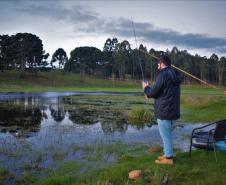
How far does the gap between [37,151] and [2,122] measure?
8880mm

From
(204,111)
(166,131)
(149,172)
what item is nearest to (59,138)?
(166,131)

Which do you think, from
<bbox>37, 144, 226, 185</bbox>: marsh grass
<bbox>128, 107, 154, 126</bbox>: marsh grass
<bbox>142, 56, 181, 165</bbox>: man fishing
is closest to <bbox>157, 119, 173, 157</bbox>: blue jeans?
<bbox>142, 56, 181, 165</bbox>: man fishing

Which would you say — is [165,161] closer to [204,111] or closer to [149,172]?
[149,172]

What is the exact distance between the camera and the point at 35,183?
8.21 m

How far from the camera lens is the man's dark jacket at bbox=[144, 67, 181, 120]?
336 inches

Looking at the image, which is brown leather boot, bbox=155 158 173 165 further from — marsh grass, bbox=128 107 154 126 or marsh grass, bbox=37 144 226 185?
marsh grass, bbox=128 107 154 126

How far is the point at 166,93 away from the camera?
8.55m

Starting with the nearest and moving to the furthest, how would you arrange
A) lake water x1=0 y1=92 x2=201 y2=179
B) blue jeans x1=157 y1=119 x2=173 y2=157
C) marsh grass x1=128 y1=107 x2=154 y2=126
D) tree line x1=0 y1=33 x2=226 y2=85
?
blue jeans x1=157 y1=119 x2=173 y2=157 < lake water x1=0 y1=92 x2=201 y2=179 < marsh grass x1=128 y1=107 x2=154 y2=126 < tree line x1=0 y1=33 x2=226 y2=85

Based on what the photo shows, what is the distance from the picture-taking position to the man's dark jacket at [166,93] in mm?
8523

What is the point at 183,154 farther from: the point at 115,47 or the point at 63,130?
the point at 115,47

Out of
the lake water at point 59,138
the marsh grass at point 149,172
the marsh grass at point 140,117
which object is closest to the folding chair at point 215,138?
the marsh grass at point 149,172

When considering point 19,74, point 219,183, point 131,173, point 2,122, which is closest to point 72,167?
point 131,173

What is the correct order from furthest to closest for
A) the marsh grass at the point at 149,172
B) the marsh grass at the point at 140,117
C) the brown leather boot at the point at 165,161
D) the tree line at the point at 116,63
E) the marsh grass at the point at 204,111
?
the tree line at the point at 116,63 < the marsh grass at the point at 204,111 < the marsh grass at the point at 140,117 < the brown leather boot at the point at 165,161 < the marsh grass at the point at 149,172

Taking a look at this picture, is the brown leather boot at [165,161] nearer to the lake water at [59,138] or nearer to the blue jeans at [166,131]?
the blue jeans at [166,131]
